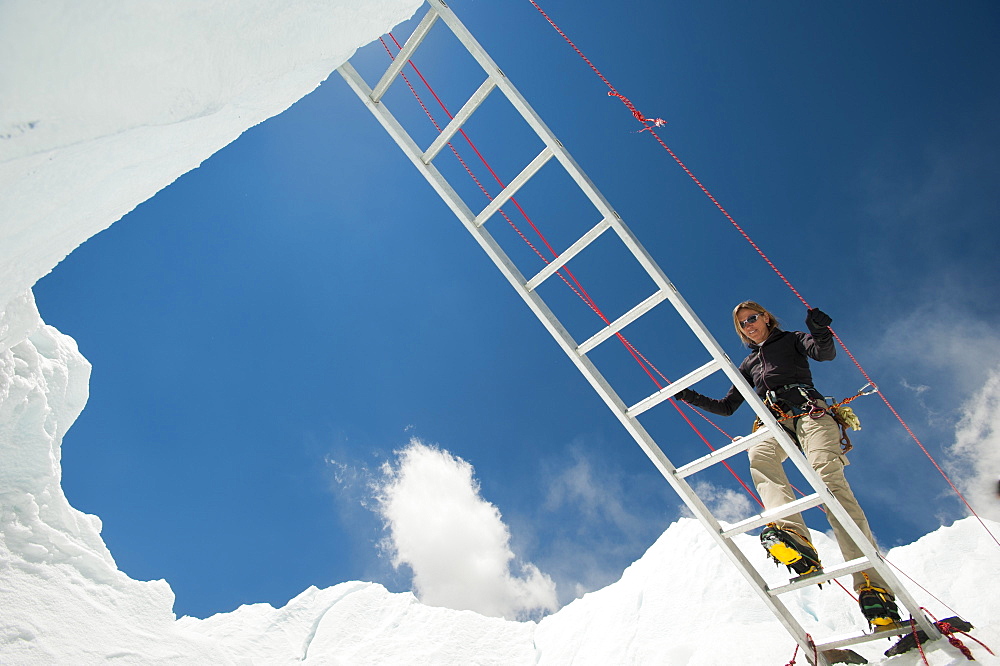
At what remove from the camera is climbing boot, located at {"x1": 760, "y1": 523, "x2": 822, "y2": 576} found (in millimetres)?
3230

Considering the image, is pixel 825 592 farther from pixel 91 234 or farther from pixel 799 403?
pixel 91 234

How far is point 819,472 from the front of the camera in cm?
354

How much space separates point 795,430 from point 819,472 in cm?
43

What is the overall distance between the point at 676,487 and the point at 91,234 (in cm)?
385

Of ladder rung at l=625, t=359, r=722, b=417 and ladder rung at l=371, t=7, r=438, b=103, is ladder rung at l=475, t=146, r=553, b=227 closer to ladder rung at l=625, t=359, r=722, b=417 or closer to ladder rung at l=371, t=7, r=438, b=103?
ladder rung at l=371, t=7, r=438, b=103

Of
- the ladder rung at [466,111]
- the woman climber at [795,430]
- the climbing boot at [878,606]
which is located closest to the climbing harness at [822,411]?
the woman climber at [795,430]

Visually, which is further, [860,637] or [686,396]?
[686,396]

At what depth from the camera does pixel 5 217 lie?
2.10m

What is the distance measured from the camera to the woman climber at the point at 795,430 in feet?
10.7

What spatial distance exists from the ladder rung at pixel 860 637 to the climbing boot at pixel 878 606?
0.04m

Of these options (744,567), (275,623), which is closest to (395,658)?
(275,623)

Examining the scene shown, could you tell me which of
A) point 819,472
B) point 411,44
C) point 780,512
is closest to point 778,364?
point 819,472

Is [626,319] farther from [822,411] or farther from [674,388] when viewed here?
[822,411]

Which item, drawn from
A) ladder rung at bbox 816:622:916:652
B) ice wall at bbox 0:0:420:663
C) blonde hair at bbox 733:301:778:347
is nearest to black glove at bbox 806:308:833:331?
blonde hair at bbox 733:301:778:347
